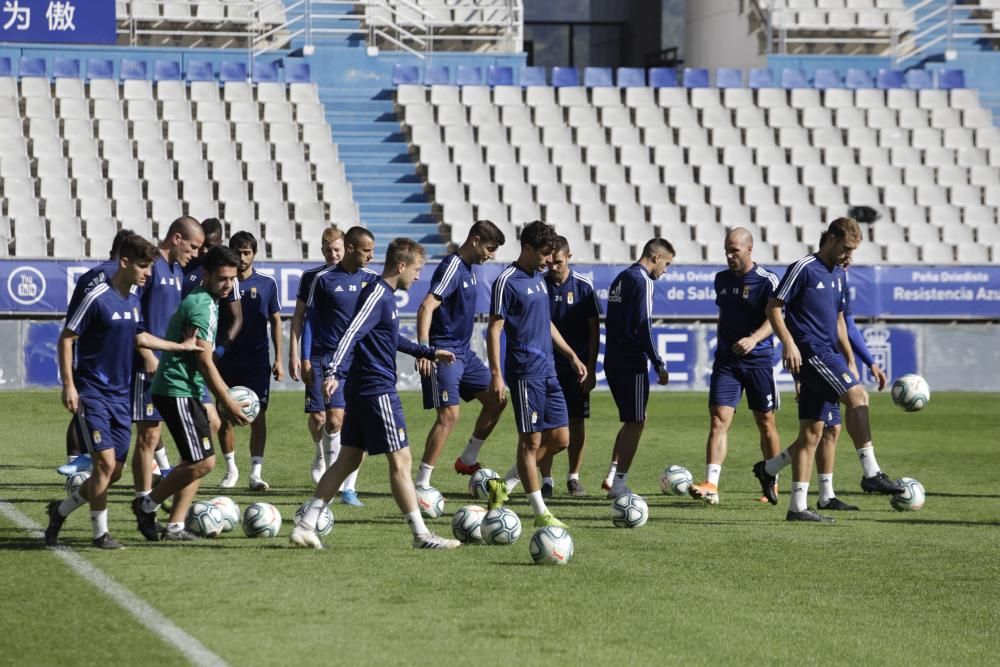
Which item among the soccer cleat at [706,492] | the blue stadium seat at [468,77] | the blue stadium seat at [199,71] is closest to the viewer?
the soccer cleat at [706,492]

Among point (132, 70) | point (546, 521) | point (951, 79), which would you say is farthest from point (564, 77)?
point (546, 521)

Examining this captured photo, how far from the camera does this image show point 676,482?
42.7 ft

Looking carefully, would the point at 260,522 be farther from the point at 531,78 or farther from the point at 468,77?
the point at 531,78

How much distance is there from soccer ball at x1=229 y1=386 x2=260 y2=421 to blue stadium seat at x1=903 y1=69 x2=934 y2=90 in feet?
83.6

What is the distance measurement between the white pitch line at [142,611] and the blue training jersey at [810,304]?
5.24m

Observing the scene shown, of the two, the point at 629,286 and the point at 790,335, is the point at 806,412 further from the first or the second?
the point at 629,286

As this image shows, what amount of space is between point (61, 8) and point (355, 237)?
20958 millimetres

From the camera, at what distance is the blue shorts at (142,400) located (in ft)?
33.7

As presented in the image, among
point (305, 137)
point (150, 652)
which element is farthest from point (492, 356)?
point (305, 137)

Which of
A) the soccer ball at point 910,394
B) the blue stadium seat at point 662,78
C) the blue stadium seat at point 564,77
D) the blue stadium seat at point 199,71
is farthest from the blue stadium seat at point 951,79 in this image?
the soccer ball at point 910,394

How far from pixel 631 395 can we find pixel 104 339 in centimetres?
497

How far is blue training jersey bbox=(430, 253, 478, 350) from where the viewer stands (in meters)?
11.8

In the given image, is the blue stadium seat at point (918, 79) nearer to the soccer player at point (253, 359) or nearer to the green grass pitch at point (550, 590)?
the green grass pitch at point (550, 590)

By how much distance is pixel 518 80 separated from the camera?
33.7 metres
